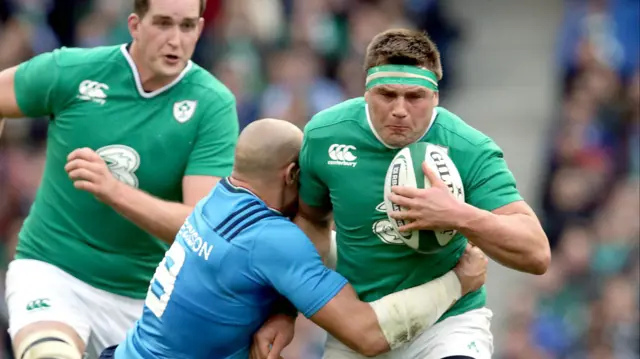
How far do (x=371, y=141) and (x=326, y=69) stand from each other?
26.9ft

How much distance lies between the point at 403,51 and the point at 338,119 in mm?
529

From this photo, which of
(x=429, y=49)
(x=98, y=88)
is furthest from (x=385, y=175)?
(x=98, y=88)

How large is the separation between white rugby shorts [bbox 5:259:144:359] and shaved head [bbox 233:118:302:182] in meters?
1.47

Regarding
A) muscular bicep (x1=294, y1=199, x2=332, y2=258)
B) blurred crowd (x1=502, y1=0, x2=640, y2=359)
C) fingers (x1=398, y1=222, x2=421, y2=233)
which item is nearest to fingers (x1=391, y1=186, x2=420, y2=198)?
fingers (x1=398, y1=222, x2=421, y2=233)

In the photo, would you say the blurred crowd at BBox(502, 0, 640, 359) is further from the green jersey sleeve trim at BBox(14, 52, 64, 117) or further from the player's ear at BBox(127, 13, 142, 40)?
the green jersey sleeve trim at BBox(14, 52, 64, 117)

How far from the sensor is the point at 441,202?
6250 mm

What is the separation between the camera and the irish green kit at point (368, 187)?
22.0ft

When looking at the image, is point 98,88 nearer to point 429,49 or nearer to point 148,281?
point 148,281

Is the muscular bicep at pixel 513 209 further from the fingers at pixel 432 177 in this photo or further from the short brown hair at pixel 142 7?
the short brown hair at pixel 142 7

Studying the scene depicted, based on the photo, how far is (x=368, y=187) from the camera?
676 cm

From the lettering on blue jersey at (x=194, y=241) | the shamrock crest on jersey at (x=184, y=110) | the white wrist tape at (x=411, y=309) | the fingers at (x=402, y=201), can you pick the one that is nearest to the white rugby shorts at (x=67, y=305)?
the shamrock crest on jersey at (x=184, y=110)

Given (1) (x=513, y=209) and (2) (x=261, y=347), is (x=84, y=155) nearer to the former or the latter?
(2) (x=261, y=347)

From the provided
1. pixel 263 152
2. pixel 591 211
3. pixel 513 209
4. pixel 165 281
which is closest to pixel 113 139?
pixel 165 281

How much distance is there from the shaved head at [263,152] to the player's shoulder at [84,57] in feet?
4.73
